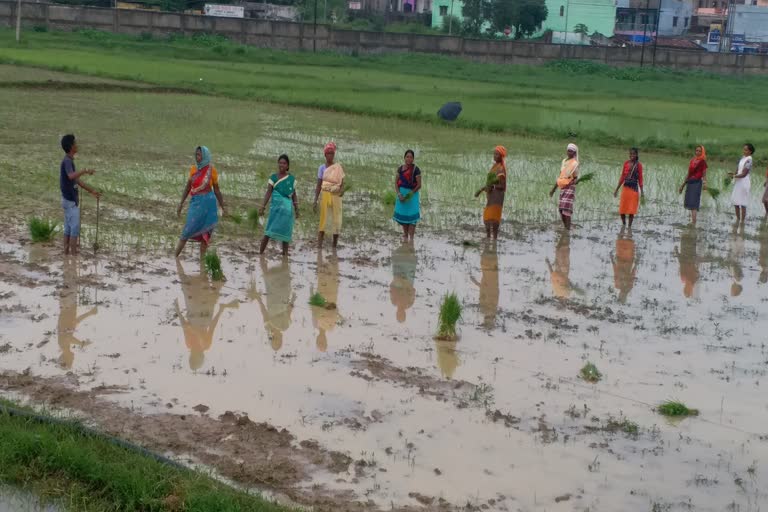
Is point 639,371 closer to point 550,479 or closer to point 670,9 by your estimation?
point 550,479

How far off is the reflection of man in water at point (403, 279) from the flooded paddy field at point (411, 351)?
0.12 ft

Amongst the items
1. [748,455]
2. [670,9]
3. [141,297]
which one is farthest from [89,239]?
[670,9]

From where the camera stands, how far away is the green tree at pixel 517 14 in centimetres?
6331

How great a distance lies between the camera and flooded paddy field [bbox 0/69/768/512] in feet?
20.1

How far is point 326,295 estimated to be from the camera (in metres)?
9.92

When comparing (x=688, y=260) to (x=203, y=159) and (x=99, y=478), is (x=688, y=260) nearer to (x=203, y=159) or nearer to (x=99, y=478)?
(x=203, y=159)

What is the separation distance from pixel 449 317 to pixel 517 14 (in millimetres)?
57621

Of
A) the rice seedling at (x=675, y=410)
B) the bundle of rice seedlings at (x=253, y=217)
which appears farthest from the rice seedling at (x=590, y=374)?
the bundle of rice seedlings at (x=253, y=217)

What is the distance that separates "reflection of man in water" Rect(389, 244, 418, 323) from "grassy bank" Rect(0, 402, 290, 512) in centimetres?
392

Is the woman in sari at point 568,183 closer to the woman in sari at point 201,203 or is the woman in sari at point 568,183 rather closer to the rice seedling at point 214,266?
the woman in sari at point 201,203

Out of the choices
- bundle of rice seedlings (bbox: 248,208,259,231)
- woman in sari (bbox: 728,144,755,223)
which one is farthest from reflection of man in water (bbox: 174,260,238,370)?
woman in sari (bbox: 728,144,755,223)

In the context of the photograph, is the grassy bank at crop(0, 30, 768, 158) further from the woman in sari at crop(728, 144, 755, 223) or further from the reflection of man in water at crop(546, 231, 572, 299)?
the reflection of man in water at crop(546, 231, 572, 299)

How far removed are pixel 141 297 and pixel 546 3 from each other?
6387 centimetres

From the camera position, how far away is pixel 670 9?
7762 cm
